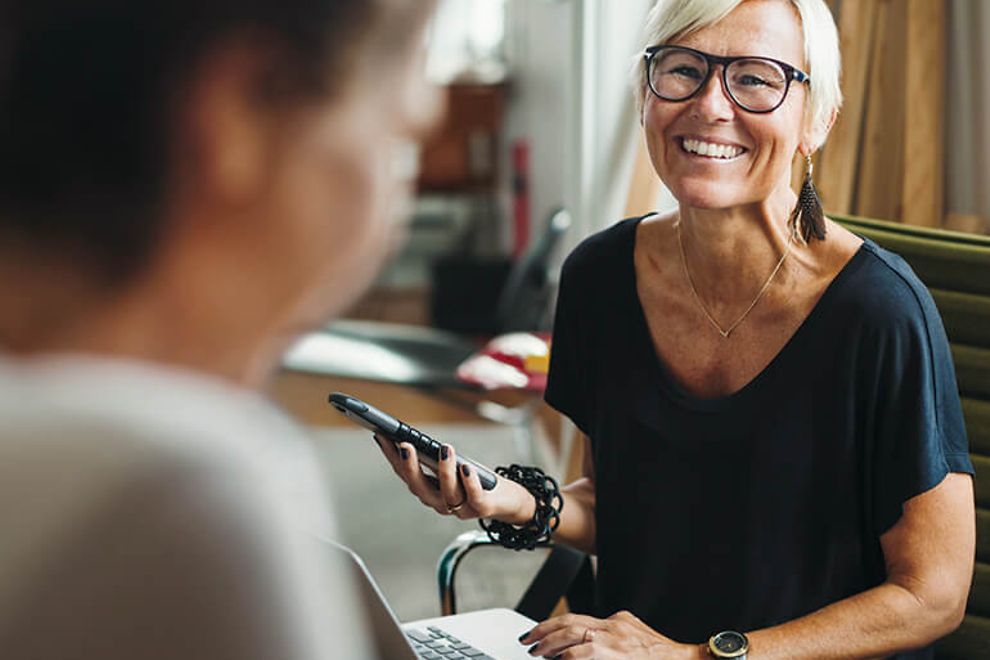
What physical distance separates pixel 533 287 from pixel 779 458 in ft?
8.18

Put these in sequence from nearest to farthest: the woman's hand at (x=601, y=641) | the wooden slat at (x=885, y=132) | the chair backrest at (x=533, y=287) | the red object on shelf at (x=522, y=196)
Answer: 1. the woman's hand at (x=601, y=641)
2. the wooden slat at (x=885, y=132)
3. the chair backrest at (x=533, y=287)
4. the red object on shelf at (x=522, y=196)

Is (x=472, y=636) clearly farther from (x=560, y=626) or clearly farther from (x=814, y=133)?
(x=814, y=133)

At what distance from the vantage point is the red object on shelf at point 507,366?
3.25 m

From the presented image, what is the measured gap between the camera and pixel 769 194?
1.37m

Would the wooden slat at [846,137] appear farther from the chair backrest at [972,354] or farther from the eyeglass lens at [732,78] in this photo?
the eyeglass lens at [732,78]

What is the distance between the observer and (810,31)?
131 centimetres

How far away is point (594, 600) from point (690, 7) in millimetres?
691

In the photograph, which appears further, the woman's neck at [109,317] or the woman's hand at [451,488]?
the woman's hand at [451,488]

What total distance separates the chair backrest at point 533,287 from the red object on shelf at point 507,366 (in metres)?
0.20

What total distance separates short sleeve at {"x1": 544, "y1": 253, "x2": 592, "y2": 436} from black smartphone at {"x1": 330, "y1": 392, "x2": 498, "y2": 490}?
12.0 inches

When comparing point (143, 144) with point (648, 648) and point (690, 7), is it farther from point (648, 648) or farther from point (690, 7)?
point (690, 7)

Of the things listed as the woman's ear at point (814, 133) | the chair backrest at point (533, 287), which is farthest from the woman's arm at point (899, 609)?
the chair backrest at point (533, 287)

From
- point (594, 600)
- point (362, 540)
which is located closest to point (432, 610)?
point (362, 540)

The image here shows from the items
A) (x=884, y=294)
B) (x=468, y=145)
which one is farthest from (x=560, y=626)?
(x=468, y=145)
